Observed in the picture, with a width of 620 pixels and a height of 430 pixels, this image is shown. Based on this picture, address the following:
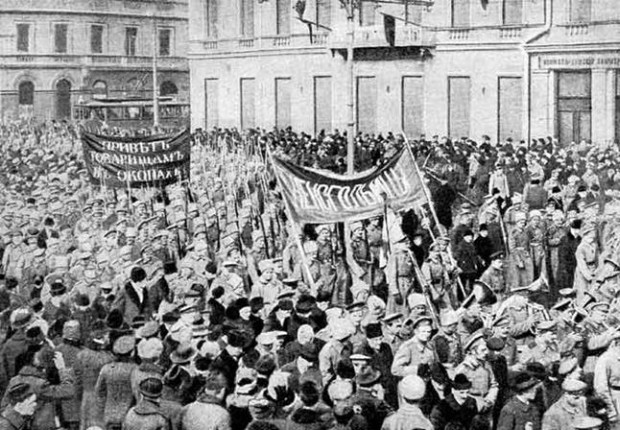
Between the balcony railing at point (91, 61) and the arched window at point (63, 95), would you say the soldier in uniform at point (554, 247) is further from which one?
the arched window at point (63, 95)

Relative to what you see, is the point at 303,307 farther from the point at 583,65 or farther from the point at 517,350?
the point at 583,65

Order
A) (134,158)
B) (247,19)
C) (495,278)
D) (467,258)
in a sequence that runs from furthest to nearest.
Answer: (247,19) → (134,158) → (467,258) → (495,278)

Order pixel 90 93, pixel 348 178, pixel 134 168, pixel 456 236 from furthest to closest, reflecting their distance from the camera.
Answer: pixel 90 93
pixel 134 168
pixel 456 236
pixel 348 178

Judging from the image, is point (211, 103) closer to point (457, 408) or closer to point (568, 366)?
point (568, 366)

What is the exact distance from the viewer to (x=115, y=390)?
9.84 m

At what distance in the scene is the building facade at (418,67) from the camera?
3216 centimetres

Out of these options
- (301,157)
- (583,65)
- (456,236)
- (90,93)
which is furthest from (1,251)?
(90,93)

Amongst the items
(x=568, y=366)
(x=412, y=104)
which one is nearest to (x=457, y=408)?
(x=568, y=366)

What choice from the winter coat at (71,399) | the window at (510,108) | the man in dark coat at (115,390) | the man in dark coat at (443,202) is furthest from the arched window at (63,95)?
the man in dark coat at (115,390)

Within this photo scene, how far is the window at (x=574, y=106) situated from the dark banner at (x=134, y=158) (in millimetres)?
15944

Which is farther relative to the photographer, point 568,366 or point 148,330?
point 148,330

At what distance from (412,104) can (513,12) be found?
5.33 meters

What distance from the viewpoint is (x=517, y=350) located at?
11133 mm

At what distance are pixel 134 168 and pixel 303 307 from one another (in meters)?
8.42
